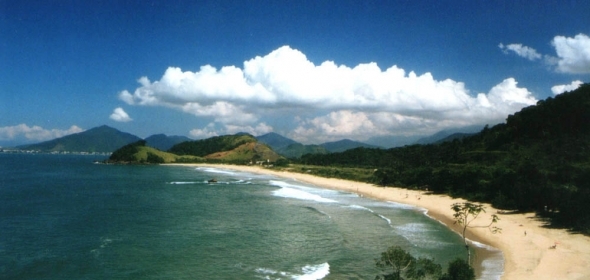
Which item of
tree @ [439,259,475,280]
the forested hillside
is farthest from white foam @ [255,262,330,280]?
the forested hillside

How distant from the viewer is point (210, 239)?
4056 centimetres

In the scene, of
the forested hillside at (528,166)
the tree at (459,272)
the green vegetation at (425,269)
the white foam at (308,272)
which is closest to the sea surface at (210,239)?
the white foam at (308,272)

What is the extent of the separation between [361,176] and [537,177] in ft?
211

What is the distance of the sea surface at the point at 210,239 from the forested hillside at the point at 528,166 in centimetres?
1298

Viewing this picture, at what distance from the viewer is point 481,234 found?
1651 inches

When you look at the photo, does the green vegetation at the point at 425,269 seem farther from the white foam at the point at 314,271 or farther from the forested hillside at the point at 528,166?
the forested hillside at the point at 528,166

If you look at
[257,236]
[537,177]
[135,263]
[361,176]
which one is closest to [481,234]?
[537,177]

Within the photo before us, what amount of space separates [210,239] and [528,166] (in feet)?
150

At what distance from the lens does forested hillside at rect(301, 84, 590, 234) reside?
4619 cm

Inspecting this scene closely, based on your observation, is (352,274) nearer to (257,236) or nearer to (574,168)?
(257,236)

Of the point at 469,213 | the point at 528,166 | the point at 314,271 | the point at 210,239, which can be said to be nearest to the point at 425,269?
the point at 314,271

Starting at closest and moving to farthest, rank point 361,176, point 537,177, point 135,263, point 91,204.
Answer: point 135,263 < point 537,177 < point 91,204 < point 361,176

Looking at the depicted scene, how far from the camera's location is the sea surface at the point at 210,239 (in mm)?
30578

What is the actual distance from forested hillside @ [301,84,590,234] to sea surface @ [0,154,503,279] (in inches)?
511
